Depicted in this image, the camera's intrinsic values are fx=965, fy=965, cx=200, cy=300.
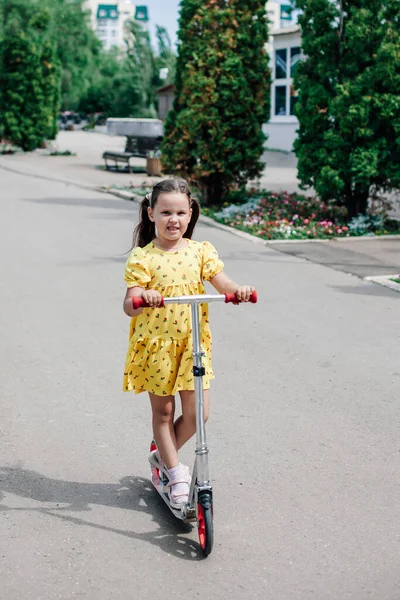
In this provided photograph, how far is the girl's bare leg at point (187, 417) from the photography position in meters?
4.31

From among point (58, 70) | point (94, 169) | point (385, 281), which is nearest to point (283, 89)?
point (58, 70)

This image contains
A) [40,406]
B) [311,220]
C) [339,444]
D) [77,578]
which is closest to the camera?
[77,578]

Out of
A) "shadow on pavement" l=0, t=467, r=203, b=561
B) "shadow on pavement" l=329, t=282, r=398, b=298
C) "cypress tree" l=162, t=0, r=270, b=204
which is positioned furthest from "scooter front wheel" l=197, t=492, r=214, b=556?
"cypress tree" l=162, t=0, r=270, b=204

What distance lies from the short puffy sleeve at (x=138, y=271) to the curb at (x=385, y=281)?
6.59 m

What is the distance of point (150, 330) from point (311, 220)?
11824mm

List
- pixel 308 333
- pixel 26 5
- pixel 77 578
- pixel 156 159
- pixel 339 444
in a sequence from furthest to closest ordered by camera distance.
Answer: pixel 26 5, pixel 156 159, pixel 308 333, pixel 339 444, pixel 77 578

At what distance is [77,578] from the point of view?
3850 millimetres

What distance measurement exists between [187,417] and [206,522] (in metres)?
0.56

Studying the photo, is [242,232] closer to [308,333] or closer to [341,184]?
[341,184]

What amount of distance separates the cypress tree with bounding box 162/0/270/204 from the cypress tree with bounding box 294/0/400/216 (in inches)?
92.0

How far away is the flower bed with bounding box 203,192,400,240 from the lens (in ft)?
48.5

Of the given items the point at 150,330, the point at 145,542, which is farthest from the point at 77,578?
the point at 150,330

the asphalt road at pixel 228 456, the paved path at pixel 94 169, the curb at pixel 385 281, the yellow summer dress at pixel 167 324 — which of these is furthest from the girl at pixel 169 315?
the paved path at pixel 94 169

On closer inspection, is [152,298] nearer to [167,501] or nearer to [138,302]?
[138,302]
